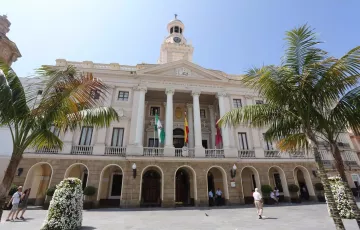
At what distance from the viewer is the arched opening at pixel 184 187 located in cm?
1662

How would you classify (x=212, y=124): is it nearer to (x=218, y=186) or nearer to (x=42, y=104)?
(x=218, y=186)

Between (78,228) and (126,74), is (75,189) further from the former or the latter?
(126,74)

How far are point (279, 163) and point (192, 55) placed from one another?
2142 cm

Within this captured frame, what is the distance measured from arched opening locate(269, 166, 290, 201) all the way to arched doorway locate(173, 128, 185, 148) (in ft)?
30.3

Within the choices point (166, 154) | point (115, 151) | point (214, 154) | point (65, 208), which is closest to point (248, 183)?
point (214, 154)

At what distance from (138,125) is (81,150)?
517 cm

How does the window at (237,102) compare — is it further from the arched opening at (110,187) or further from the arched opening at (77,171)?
the arched opening at (77,171)

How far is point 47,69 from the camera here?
6.10 m

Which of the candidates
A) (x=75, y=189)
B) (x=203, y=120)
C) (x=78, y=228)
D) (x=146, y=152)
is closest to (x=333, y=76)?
(x=75, y=189)

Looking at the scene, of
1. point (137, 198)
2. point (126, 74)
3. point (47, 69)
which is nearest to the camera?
point (47, 69)

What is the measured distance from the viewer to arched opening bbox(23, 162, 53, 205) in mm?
14641

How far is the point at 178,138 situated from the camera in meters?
20.4

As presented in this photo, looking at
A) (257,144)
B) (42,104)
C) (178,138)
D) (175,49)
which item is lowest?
(42,104)

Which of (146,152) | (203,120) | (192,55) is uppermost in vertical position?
(192,55)
